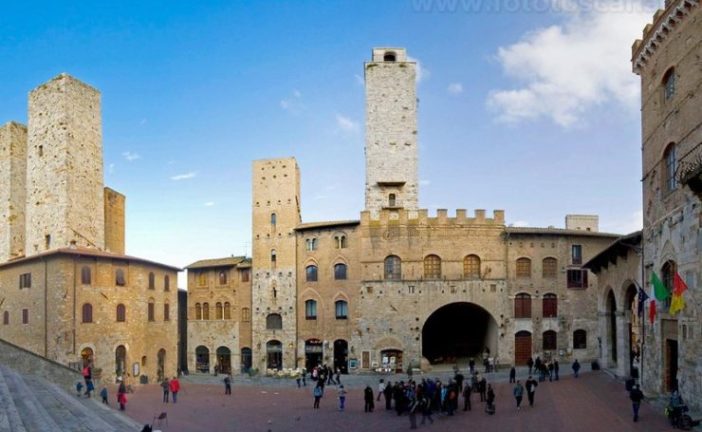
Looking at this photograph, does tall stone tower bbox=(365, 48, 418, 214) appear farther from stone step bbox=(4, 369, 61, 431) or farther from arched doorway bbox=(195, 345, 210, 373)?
stone step bbox=(4, 369, 61, 431)

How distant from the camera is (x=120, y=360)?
36000mm

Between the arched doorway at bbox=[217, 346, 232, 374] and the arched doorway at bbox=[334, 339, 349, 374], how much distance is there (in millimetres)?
8991

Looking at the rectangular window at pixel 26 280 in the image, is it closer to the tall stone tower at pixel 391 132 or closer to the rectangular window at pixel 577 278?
the tall stone tower at pixel 391 132

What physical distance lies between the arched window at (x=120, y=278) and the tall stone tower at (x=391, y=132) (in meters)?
18.0

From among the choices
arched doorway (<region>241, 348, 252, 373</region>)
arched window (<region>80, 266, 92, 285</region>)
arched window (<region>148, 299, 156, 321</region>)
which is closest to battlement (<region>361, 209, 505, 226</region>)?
arched doorway (<region>241, 348, 252, 373</region>)

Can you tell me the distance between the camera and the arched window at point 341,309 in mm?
40188

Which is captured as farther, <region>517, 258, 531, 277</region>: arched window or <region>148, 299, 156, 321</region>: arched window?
<region>517, 258, 531, 277</region>: arched window

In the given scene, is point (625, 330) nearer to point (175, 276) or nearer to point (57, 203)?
point (175, 276)

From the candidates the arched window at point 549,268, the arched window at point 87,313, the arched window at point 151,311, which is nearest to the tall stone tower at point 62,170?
the arched window at point 151,311

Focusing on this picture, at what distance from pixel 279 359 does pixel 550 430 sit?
26107 millimetres

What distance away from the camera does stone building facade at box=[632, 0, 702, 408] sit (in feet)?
59.1

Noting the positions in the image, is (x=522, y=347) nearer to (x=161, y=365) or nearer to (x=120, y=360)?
(x=161, y=365)

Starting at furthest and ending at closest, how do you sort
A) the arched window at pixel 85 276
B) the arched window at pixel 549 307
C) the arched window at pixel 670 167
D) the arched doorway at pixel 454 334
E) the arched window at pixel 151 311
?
the arched doorway at pixel 454 334, the arched window at pixel 549 307, the arched window at pixel 151 311, the arched window at pixel 85 276, the arched window at pixel 670 167

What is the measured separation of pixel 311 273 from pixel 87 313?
1522cm
